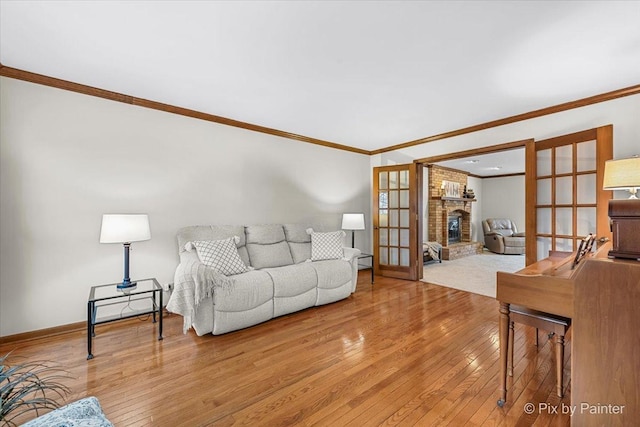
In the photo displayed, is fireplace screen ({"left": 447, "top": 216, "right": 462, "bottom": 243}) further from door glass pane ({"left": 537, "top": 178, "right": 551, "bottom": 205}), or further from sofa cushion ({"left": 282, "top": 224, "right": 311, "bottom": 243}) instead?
sofa cushion ({"left": 282, "top": 224, "right": 311, "bottom": 243})

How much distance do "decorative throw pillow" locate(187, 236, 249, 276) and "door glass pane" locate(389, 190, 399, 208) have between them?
9.60 ft

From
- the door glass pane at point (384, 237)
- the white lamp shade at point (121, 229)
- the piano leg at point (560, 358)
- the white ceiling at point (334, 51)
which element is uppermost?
the white ceiling at point (334, 51)

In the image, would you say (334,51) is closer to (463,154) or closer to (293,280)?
(293,280)

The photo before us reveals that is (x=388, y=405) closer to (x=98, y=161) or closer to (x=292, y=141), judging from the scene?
(x=98, y=161)

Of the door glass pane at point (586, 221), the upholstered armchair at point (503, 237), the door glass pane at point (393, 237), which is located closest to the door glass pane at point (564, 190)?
the door glass pane at point (586, 221)

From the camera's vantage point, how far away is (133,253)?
2889 mm

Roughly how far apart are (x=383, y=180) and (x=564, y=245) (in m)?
2.68

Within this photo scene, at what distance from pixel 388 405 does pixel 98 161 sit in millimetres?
3309

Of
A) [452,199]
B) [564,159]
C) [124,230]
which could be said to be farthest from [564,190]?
[124,230]

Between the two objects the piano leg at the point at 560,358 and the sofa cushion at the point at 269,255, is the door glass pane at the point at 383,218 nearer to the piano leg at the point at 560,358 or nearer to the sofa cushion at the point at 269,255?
the sofa cushion at the point at 269,255

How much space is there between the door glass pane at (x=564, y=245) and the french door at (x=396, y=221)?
5.94 ft

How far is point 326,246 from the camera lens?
12.2ft

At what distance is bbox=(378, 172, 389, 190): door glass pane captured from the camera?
16.1 ft

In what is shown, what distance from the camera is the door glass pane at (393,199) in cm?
480
